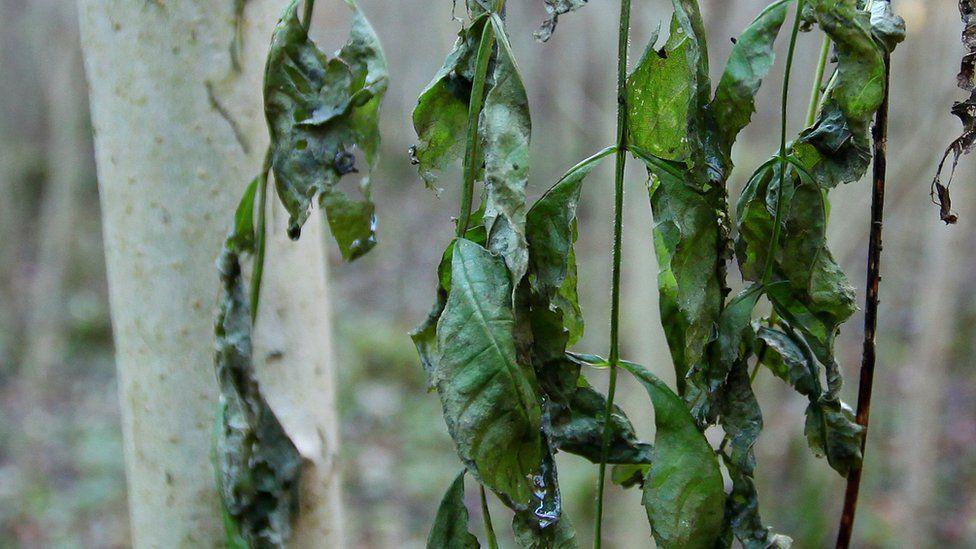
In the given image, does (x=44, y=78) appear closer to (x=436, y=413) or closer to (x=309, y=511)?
(x=436, y=413)

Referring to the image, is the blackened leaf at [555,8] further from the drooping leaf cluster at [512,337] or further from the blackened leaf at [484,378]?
the blackened leaf at [484,378]

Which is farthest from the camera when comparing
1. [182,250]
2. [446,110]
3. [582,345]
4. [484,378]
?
[582,345]

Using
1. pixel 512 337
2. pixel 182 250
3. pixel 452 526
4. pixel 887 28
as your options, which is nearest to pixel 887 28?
pixel 887 28

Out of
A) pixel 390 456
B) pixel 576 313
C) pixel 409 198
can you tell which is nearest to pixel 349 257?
pixel 576 313

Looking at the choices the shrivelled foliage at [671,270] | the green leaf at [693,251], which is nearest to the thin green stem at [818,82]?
the shrivelled foliage at [671,270]

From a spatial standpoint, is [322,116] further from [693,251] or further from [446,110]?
[693,251]

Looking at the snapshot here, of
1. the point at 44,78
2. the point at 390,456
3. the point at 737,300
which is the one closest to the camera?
the point at 737,300
